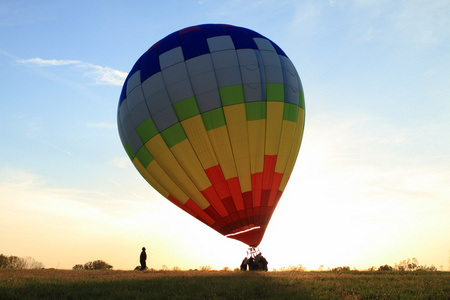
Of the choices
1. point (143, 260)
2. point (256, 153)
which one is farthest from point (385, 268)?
point (143, 260)

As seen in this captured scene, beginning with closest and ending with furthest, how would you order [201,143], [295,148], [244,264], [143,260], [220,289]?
1. [220,289]
2. [201,143]
3. [143,260]
4. [244,264]
5. [295,148]

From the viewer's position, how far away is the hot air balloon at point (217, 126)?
17375mm

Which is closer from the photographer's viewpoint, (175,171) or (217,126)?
(217,126)

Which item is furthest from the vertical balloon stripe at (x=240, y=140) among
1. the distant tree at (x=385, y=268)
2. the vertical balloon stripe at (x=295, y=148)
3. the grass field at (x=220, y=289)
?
the grass field at (x=220, y=289)

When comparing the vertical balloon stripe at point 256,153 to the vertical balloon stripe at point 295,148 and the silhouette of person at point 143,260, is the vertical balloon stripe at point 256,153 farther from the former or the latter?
the silhouette of person at point 143,260

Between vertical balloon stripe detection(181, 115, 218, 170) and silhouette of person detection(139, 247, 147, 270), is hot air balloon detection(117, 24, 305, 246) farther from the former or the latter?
silhouette of person detection(139, 247, 147, 270)

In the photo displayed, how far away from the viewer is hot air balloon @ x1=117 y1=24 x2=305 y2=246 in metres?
17.4

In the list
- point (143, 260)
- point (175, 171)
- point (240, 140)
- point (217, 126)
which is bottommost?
point (143, 260)

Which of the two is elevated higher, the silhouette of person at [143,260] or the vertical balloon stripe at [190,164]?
the vertical balloon stripe at [190,164]

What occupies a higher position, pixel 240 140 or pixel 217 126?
pixel 217 126

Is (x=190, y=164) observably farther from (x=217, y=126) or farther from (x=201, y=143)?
(x=217, y=126)

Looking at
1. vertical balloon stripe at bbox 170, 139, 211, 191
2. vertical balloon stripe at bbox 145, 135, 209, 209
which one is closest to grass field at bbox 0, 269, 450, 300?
vertical balloon stripe at bbox 170, 139, 211, 191

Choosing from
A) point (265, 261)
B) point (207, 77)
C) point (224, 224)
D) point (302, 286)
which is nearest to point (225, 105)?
point (207, 77)

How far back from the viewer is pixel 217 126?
17297 millimetres
